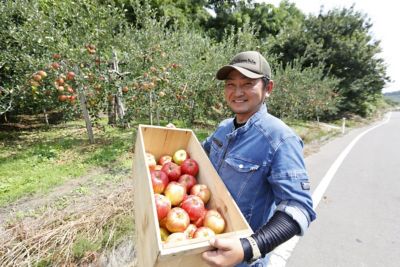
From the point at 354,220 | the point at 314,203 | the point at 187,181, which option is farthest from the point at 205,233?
the point at 314,203

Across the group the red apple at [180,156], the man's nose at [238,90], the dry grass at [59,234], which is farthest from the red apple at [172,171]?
the dry grass at [59,234]

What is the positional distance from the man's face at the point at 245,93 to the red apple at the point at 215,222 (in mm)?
708

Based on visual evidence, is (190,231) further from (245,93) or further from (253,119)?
(245,93)

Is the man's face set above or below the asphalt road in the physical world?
above

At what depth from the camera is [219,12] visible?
80.7 feet

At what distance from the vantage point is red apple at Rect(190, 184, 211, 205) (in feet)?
5.89

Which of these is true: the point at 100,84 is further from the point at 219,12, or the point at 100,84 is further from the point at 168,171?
the point at 219,12

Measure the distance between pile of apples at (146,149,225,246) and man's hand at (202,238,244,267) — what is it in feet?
0.67

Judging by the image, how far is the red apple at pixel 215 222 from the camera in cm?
149

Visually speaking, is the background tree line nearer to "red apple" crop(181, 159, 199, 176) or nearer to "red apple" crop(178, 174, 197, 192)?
"red apple" crop(181, 159, 199, 176)

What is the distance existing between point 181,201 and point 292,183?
0.76 meters

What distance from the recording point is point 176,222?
1527 millimetres

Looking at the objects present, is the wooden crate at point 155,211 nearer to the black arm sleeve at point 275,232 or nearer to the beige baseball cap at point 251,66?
the black arm sleeve at point 275,232

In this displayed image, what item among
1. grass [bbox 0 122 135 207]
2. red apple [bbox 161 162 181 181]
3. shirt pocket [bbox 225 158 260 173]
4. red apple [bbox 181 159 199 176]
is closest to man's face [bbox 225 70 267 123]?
shirt pocket [bbox 225 158 260 173]
